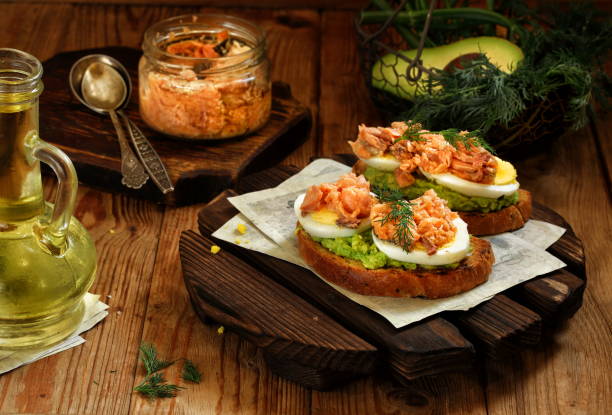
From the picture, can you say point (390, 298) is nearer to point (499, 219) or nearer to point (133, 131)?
point (499, 219)

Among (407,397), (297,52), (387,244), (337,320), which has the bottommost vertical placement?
(297,52)

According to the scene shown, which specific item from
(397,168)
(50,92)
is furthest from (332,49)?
(397,168)

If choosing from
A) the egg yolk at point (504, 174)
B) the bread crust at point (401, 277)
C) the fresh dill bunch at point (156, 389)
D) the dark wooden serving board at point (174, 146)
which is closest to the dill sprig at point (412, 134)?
the egg yolk at point (504, 174)

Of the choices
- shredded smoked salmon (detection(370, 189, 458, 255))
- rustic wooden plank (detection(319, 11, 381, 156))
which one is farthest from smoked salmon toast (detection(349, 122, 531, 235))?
rustic wooden plank (detection(319, 11, 381, 156))

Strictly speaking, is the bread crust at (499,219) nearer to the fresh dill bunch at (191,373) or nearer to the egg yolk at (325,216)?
the egg yolk at (325,216)

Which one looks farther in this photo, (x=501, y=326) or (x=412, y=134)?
(x=412, y=134)

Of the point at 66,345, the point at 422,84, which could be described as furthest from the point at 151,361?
the point at 422,84

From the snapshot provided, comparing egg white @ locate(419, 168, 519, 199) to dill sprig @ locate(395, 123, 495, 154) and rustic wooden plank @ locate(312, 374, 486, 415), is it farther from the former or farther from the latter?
rustic wooden plank @ locate(312, 374, 486, 415)
